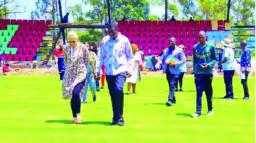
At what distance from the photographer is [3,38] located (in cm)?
5153

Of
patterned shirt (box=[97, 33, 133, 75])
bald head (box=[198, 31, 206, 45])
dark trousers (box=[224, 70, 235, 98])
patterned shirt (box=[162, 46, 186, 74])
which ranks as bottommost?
dark trousers (box=[224, 70, 235, 98])

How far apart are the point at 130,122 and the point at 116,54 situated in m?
1.52

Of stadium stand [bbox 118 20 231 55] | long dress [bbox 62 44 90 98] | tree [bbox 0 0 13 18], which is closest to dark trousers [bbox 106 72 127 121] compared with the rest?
long dress [bbox 62 44 90 98]

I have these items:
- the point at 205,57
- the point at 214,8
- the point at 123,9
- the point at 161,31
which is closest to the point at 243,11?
the point at 214,8

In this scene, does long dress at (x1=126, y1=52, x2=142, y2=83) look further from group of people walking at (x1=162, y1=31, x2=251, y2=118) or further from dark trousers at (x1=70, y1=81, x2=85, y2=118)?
dark trousers at (x1=70, y1=81, x2=85, y2=118)

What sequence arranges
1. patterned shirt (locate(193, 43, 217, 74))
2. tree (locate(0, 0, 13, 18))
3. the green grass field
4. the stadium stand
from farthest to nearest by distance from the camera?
tree (locate(0, 0, 13, 18))
the stadium stand
patterned shirt (locate(193, 43, 217, 74))
the green grass field

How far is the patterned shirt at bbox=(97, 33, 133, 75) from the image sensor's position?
46.7ft

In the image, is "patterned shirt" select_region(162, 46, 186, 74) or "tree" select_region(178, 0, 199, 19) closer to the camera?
"patterned shirt" select_region(162, 46, 186, 74)

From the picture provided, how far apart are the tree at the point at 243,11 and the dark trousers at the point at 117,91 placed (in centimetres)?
6593

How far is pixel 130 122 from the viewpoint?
579 inches

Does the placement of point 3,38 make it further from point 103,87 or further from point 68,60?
point 68,60

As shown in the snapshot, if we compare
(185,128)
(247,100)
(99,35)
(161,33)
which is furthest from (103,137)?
(99,35)

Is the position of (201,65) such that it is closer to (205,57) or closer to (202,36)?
(205,57)

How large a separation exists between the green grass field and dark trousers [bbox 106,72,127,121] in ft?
1.10
